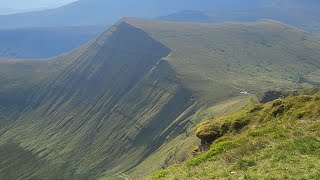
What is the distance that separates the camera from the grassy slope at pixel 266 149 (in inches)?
845

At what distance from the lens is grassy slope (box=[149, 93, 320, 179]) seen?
21.5 metres

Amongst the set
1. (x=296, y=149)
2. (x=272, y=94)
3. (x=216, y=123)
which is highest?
(x=296, y=149)

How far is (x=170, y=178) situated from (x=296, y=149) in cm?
761

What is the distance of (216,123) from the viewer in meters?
34.9

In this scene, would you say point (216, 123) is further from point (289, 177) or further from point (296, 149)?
point (289, 177)

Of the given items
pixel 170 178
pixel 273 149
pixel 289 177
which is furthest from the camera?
pixel 273 149

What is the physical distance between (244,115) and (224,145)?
8.41 meters

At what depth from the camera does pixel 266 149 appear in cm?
2506

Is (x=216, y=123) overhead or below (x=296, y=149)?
below

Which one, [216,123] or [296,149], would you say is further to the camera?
[216,123]

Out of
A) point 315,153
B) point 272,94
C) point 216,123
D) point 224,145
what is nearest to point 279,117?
point 216,123

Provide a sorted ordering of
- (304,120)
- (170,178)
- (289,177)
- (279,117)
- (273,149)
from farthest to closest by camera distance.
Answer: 1. (279,117)
2. (304,120)
3. (273,149)
4. (170,178)
5. (289,177)

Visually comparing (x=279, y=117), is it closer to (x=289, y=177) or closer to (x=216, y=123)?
(x=216, y=123)

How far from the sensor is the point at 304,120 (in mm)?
29812
